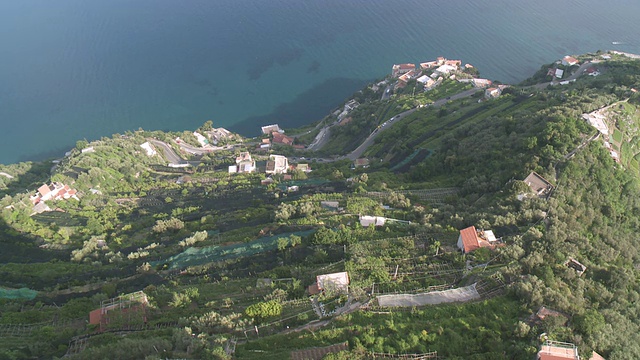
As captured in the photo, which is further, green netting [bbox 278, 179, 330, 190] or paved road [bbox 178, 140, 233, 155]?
paved road [bbox 178, 140, 233, 155]

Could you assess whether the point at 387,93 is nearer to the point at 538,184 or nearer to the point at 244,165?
the point at 244,165

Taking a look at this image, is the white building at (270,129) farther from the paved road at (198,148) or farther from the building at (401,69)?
the building at (401,69)

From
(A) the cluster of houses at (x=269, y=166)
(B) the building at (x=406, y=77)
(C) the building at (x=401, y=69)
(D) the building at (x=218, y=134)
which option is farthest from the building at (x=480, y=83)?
(D) the building at (x=218, y=134)

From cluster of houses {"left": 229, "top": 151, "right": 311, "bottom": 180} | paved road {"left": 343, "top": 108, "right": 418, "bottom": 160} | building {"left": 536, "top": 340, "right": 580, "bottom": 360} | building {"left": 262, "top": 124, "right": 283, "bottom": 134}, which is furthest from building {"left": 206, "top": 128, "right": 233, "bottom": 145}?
building {"left": 536, "top": 340, "right": 580, "bottom": 360}

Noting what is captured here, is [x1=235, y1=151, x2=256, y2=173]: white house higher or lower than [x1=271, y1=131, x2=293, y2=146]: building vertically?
lower

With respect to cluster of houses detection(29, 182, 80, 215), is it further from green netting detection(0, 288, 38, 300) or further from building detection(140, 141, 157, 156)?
green netting detection(0, 288, 38, 300)

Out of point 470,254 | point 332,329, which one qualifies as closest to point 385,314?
point 332,329

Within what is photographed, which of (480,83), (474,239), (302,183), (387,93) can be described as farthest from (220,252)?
(480,83)
